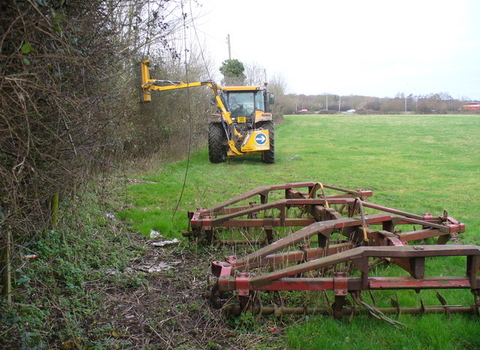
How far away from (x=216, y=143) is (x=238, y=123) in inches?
57.4

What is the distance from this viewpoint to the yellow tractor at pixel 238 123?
13344mm

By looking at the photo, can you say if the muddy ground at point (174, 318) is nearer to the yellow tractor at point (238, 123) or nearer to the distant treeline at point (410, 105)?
the yellow tractor at point (238, 123)

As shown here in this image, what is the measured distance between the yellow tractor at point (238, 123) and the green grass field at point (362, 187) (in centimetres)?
50

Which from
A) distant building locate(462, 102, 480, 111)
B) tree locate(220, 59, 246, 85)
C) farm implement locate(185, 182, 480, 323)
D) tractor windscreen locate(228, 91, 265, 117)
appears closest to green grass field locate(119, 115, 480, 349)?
farm implement locate(185, 182, 480, 323)

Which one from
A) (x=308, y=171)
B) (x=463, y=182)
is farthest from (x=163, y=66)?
(x=463, y=182)

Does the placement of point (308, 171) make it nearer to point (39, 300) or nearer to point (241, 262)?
point (241, 262)

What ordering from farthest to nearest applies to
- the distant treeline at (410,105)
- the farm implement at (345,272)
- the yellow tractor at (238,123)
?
1. the distant treeline at (410,105)
2. the yellow tractor at (238,123)
3. the farm implement at (345,272)

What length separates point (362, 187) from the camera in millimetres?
9703

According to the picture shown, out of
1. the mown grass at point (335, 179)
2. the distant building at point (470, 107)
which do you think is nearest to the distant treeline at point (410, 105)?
the distant building at point (470, 107)

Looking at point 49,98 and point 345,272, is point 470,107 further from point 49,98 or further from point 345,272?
point 49,98

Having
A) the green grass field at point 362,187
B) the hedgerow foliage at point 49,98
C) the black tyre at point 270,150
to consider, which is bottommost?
the green grass field at point 362,187

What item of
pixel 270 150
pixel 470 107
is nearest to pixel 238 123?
pixel 270 150

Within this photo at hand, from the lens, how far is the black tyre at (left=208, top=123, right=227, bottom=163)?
45.3ft

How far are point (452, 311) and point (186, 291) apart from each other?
2.31m
